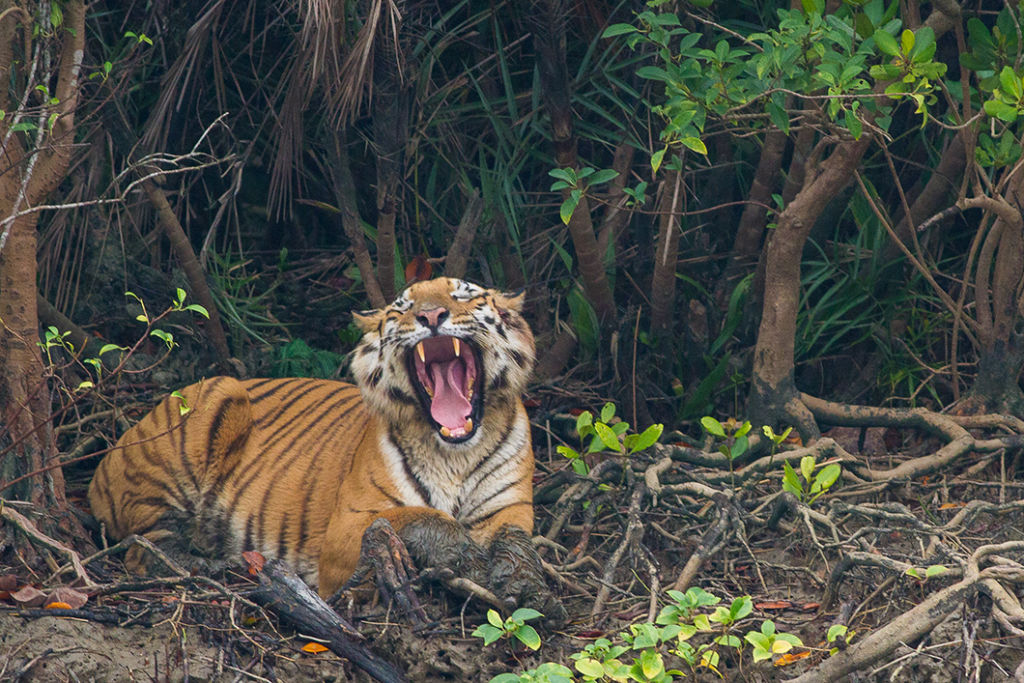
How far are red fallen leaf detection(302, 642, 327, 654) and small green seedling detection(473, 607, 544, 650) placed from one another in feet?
1.50

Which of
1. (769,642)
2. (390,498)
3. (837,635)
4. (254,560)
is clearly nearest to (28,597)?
(254,560)

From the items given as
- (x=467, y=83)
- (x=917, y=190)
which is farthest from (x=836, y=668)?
(x=467, y=83)

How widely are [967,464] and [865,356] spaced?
827 mm

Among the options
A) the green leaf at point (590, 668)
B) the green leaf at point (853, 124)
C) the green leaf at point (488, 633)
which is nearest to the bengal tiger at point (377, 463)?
the green leaf at point (488, 633)

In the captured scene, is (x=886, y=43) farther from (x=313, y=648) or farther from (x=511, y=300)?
(x=313, y=648)

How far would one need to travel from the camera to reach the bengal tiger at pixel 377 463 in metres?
3.97

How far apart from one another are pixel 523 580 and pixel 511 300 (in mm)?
1003

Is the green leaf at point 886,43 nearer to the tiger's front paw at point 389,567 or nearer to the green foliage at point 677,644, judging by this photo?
the green foliage at point 677,644

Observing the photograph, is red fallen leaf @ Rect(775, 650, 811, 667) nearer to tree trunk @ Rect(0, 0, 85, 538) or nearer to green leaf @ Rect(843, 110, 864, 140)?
green leaf @ Rect(843, 110, 864, 140)

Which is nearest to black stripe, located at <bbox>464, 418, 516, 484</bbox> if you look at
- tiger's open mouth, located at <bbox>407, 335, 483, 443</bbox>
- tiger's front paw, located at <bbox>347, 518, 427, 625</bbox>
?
tiger's open mouth, located at <bbox>407, 335, 483, 443</bbox>

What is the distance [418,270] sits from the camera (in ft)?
16.8

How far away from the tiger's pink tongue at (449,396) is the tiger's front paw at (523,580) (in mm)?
430

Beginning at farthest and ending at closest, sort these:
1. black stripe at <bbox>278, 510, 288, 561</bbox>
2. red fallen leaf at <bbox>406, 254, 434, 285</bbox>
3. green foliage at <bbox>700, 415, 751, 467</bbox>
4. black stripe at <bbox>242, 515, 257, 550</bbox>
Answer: red fallen leaf at <bbox>406, 254, 434, 285</bbox> → black stripe at <bbox>242, 515, 257, 550</bbox> → black stripe at <bbox>278, 510, 288, 561</bbox> → green foliage at <bbox>700, 415, 751, 467</bbox>

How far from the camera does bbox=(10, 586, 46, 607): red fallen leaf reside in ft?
11.8
